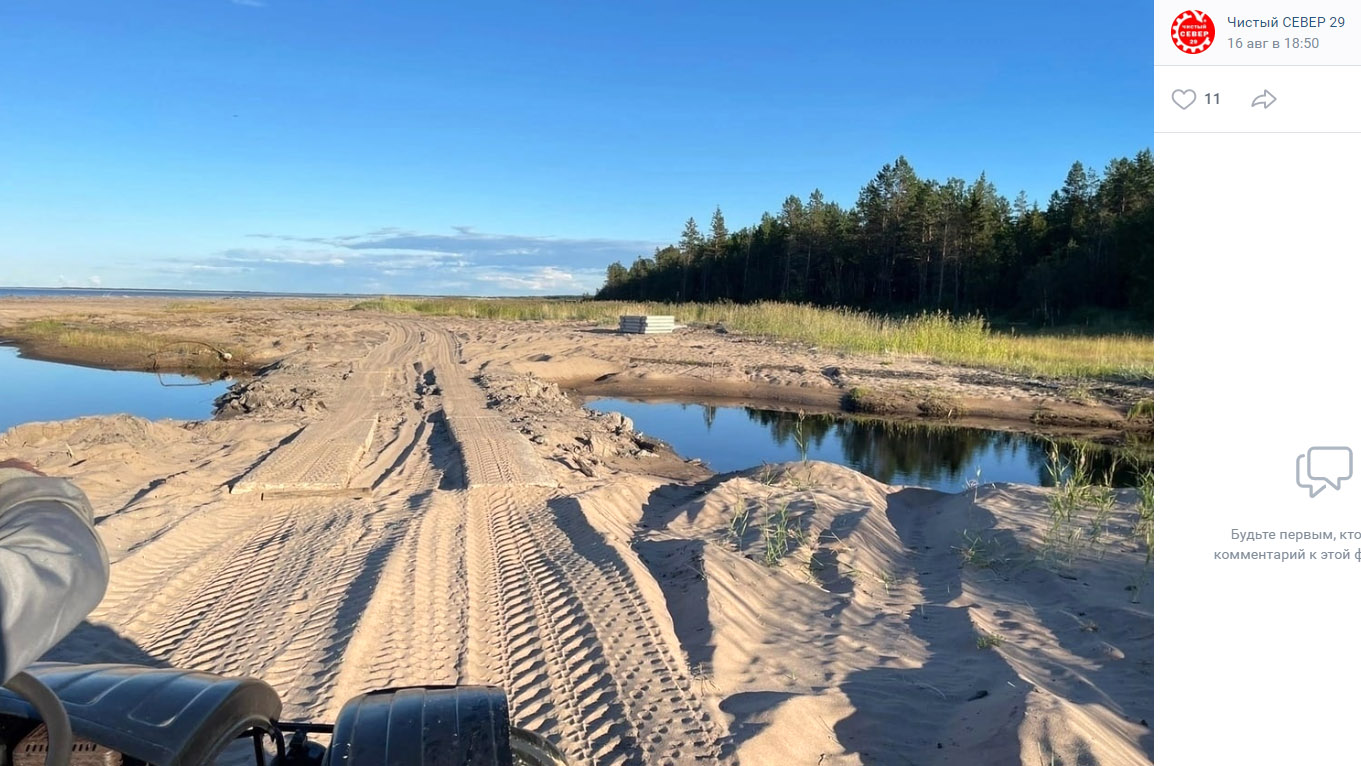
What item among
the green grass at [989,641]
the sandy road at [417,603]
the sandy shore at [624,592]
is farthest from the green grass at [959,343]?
the green grass at [989,641]

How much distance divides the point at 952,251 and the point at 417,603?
163 ft

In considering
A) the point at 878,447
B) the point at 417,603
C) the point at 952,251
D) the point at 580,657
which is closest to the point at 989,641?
the point at 580,657

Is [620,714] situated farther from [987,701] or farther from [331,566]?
[331,566]

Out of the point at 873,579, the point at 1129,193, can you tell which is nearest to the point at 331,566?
the point at 873,579

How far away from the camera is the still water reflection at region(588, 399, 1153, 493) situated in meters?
13.2

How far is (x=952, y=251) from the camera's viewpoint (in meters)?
50.2
